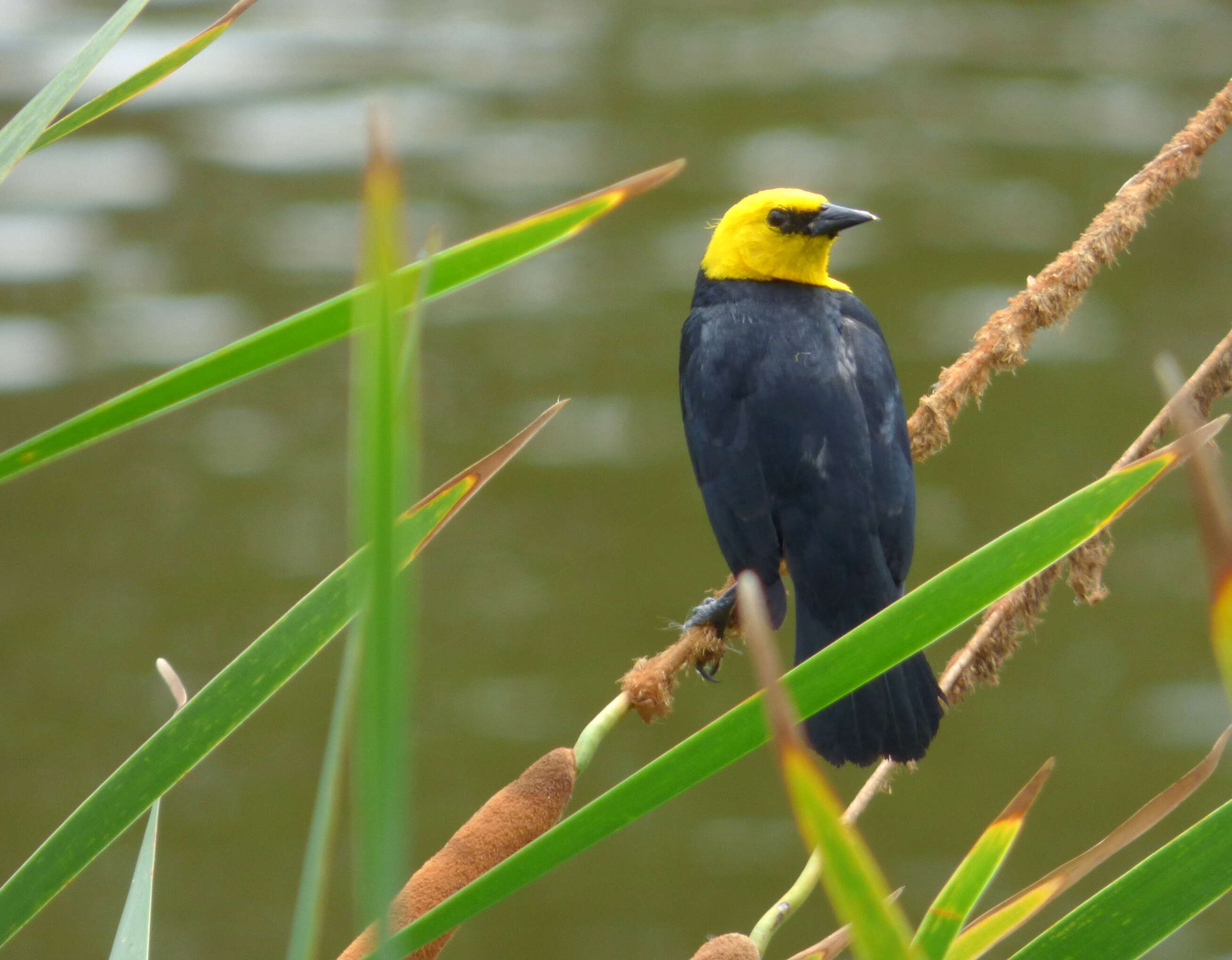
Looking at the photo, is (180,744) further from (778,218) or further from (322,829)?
(778,218)

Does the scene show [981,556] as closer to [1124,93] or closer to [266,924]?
[266,924]

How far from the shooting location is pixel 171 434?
306 inches

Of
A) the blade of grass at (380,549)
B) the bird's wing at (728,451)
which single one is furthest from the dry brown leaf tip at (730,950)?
the bird's wing at (728,451)

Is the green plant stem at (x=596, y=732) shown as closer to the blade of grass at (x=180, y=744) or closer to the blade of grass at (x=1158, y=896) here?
the blade of grass at (x=180, y=744)

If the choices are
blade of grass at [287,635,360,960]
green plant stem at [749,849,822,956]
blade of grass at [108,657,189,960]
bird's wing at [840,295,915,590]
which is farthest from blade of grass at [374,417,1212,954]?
bird's wing at [840,295,915,590]

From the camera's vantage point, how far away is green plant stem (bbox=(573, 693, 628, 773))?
51.7 inches

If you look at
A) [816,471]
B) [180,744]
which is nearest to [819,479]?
[816,471]

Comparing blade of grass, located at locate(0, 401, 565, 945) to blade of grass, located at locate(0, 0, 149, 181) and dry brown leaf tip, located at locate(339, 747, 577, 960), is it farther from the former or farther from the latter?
blade of grass, located at locate(0, 0, 149, 181)

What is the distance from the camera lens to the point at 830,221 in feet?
9.20

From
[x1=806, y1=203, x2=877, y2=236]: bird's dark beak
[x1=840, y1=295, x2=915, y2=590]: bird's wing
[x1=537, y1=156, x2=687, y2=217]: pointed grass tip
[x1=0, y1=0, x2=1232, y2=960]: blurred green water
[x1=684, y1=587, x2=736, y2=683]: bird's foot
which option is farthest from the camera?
[x1=0, y1=0, x2=1232, y2=960]: blurred green water

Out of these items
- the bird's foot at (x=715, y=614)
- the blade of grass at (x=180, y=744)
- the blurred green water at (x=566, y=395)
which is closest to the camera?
the blade of grass at (x=180, y=744)

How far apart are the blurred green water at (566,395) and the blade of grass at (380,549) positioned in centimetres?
532

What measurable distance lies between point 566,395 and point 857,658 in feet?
21.1

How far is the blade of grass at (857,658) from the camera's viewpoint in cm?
101
